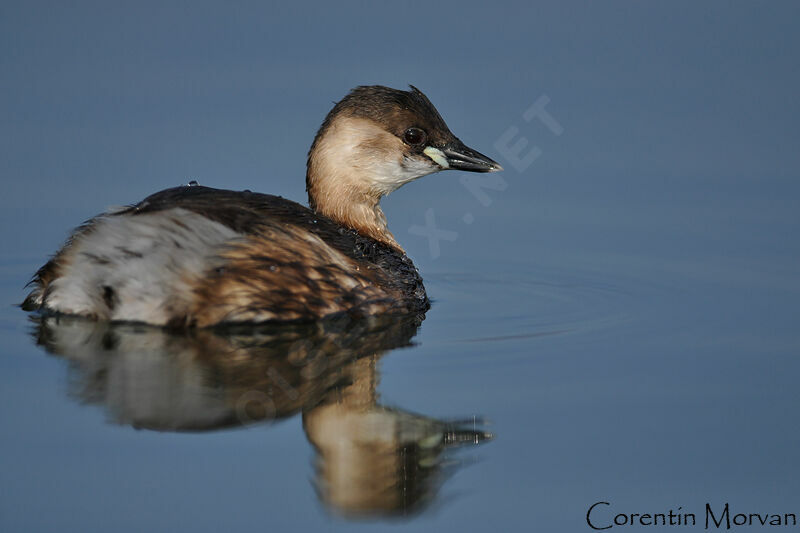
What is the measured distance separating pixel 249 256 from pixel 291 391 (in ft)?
4.08

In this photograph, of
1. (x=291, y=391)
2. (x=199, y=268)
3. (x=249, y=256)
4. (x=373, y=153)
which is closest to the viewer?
(x=291, y=391)

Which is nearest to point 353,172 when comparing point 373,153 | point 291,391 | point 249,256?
point 373,153

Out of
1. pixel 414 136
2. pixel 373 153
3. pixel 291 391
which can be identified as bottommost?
pixel 291 391

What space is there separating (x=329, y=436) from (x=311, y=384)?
627 millimetres

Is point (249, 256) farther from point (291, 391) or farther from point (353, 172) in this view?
point (353, 172)

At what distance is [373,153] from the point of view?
29.2ft

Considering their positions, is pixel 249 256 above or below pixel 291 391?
above

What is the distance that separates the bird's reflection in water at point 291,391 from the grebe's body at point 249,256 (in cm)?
14

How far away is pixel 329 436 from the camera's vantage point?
244 inches

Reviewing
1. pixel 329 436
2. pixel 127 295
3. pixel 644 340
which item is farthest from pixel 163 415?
pixel 644 340

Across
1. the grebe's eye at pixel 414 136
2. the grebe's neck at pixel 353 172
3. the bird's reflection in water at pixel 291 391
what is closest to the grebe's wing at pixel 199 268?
the bird's reflection in water at pixel 291 391

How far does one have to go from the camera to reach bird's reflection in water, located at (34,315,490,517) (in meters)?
5.89

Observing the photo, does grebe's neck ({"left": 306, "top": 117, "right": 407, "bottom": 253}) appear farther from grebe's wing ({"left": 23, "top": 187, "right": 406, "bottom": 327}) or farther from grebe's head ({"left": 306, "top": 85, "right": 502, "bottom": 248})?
grebe's wing ({"left": 23, "top": 187, "right": 406, "bottom": 327})

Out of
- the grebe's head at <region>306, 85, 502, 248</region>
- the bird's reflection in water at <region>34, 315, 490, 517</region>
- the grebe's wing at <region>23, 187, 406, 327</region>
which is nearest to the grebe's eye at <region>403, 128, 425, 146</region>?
the grebe's head at <region>306, 85, 502, 248</region>
